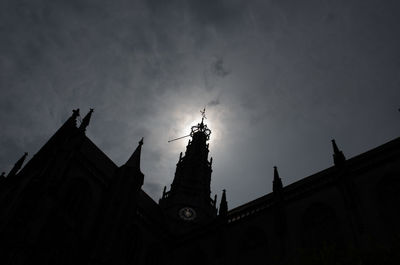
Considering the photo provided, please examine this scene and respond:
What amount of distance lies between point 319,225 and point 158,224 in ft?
48.7

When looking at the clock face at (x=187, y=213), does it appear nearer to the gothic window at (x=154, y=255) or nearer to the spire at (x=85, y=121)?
the gothic window at (x=154, y=255)

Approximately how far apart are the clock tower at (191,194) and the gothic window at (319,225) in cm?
1753

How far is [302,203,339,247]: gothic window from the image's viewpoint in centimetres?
2227

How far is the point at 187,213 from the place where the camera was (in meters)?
40.5

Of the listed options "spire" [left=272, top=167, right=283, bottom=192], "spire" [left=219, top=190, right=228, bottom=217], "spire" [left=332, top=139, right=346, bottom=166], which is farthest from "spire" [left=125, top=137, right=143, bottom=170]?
"spire" [left=332, top=139, right=346, bottom=166]

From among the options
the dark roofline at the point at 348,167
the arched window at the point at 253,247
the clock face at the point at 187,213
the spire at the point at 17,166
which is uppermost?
the clock face at the point at 187,213

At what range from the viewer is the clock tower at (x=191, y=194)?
39.8m

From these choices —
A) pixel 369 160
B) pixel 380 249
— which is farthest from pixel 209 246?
pixel 380 249

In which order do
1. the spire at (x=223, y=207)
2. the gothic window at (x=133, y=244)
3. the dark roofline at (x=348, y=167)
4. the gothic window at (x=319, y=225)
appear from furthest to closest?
the spire at (x=223, y=207) < the gothic window at (x=133, y=244) < the dark roofline at (x=348, y=167) < the gothic window at (x=319, y=225)

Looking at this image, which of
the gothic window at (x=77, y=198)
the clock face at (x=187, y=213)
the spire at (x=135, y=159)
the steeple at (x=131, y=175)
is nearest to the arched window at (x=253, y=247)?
the steeple at (x=131, y=175)

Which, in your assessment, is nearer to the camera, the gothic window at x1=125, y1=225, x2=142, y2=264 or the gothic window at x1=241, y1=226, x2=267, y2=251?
→ the gothic window at x1=241, y1=226, x2=267, y2=251

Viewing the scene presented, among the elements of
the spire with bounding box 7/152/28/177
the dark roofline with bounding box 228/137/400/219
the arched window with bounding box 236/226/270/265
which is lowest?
the arched window with bounding box 236/226/270/265

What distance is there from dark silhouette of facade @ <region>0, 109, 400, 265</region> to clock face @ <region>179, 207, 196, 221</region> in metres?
7.76

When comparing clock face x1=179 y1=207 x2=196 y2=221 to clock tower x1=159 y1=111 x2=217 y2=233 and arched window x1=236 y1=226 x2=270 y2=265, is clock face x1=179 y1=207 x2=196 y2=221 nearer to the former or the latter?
clock tower x1=159 y1=111 x2=217 y2=233
